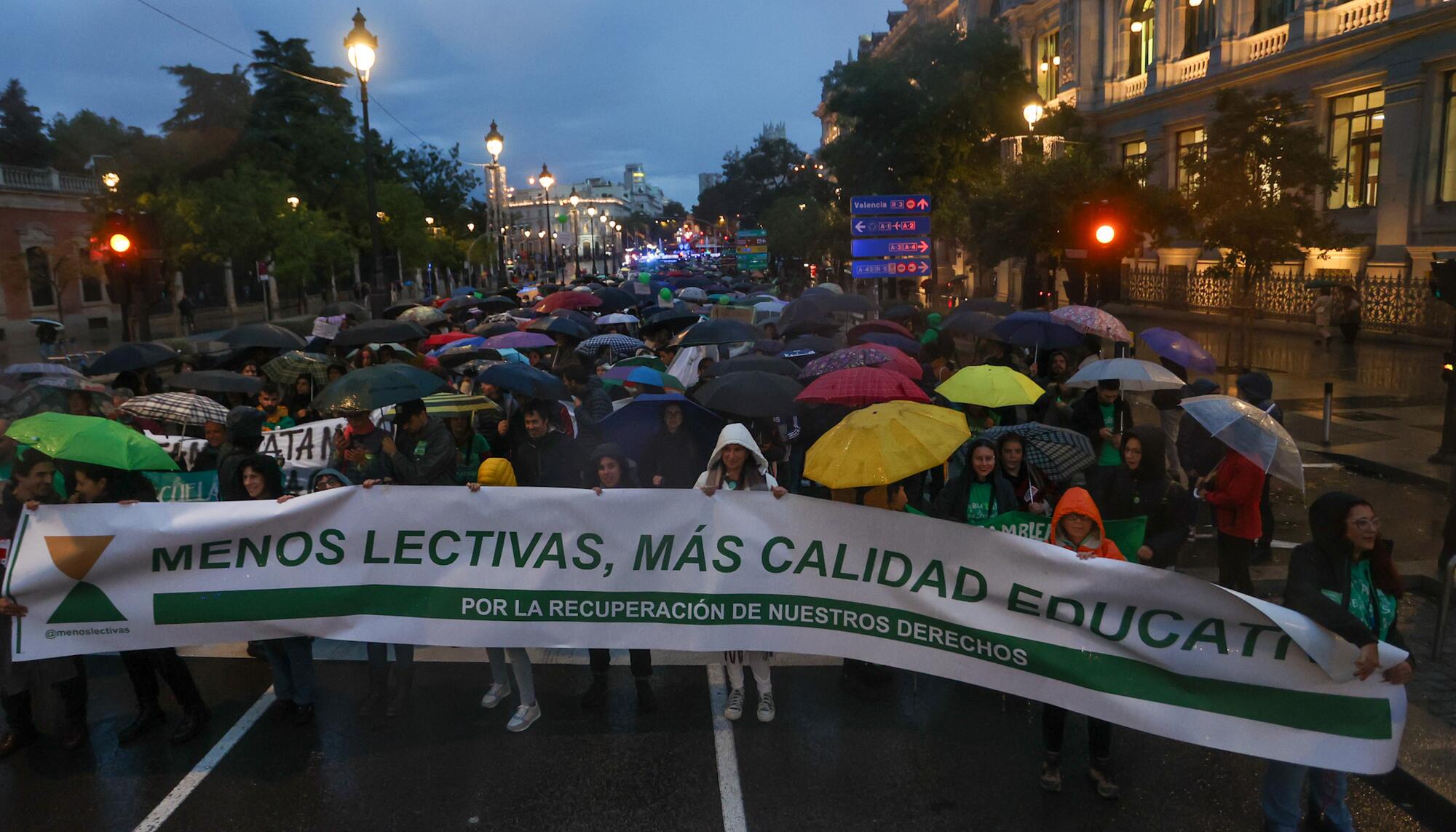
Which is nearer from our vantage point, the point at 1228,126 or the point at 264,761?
the point at 264,761

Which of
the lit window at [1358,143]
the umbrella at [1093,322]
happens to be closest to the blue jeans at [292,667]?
the umbrella at [1093,322]

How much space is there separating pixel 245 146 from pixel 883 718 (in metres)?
63.7

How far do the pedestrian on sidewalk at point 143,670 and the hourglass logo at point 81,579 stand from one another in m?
0.25

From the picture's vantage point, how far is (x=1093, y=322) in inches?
456

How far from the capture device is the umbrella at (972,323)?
1410cm

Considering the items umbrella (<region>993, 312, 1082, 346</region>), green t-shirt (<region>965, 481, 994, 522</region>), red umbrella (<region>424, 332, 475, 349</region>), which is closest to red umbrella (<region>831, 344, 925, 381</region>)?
umbrella (<region>993, 312, 1082, 346</region>)

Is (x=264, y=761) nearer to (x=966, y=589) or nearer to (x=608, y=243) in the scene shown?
(x=966, y=589)

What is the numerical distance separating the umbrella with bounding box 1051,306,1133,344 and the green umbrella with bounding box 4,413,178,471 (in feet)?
29.3

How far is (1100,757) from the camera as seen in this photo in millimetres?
5410

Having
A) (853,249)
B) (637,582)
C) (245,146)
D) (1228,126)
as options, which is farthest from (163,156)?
(637,582)

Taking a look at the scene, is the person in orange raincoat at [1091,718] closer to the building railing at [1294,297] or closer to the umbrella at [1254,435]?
the umbrella at [1254,435]

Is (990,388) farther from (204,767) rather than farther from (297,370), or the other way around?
(297,370)

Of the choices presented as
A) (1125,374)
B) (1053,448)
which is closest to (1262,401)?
(1125,374)

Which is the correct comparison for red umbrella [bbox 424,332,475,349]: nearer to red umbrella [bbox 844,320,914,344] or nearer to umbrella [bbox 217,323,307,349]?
umbrella [bbox 217,323,307,349]
